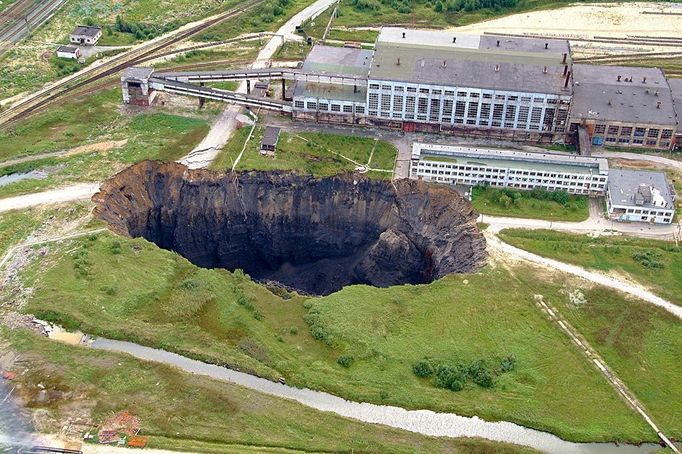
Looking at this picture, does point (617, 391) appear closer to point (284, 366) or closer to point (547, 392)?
point (547, 392)

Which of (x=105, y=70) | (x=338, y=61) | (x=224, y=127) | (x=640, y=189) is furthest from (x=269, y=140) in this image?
(x=640, y=189)

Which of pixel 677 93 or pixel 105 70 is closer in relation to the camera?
pixel 677 93

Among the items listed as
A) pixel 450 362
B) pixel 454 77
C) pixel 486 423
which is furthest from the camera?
pixel 454 77

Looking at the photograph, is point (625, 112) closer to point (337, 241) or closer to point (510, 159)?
point (510, 159)

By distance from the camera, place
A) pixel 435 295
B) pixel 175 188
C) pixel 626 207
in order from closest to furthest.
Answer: pixel 435 295 → pixel 626 207 → pixel 175 188

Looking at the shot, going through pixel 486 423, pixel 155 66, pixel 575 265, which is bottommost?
pixel 486 423

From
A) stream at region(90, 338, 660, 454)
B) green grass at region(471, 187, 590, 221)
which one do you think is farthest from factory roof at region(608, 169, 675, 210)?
stream at region(90, 338, 660, 454)

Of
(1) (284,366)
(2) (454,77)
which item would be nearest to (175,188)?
(1) (284,366)
